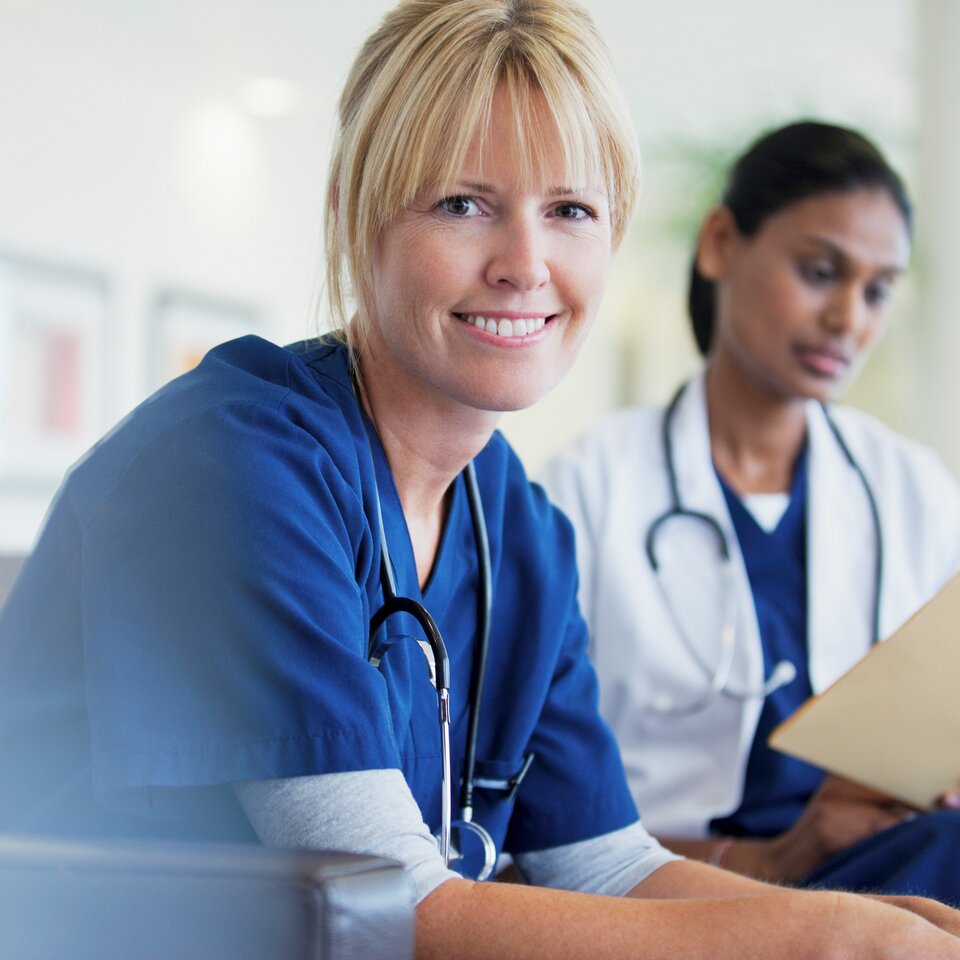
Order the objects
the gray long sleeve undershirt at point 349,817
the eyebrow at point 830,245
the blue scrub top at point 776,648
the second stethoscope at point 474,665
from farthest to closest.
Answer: the eyebrow at point 830,245
the blue scrub top at point 776,648
the second stethoscope at point 474,665
the gray long sleeve undershirt at point 349,817

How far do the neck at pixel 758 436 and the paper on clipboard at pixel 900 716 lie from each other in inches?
Answer: 19.9

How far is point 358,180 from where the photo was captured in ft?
2.98

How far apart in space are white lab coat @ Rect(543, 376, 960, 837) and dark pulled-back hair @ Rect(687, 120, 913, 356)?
0.89ft

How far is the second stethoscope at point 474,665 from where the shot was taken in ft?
2.73

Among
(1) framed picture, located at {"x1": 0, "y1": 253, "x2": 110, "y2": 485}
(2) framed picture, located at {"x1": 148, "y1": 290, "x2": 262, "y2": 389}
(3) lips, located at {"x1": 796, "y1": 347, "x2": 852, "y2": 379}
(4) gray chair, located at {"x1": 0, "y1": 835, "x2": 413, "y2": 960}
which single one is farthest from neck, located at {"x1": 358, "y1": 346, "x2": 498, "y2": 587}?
(2) framed picture, located at {"x1": 148, "y1": 290, "x2": 262, "y2": 389}

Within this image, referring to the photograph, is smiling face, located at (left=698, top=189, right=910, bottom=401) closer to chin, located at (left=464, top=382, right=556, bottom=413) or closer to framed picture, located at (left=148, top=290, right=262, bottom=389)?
chin, located at (left=464, top=382, right=556, bottom=413)

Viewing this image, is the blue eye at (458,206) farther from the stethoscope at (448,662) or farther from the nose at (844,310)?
the nose at (844,310)

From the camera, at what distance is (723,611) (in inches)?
60.6

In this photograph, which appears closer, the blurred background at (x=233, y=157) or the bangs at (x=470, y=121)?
the bangs at (x=470, y=121)

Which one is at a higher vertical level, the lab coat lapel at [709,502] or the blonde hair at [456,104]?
the blonde hair at [456,104]

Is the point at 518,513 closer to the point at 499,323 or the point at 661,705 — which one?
the point at 499,323

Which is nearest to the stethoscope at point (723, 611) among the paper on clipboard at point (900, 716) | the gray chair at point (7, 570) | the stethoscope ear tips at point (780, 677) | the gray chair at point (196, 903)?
the stethoscope ear tips at point (780, 677)

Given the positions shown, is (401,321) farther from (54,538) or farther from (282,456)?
(54,538)

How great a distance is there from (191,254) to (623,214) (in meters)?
3.60
